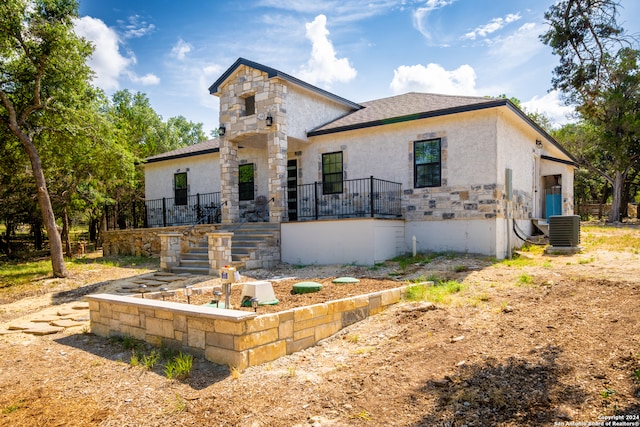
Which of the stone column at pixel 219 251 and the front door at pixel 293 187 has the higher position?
the front door at pixel 293 187

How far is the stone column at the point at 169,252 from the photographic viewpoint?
11.8 m

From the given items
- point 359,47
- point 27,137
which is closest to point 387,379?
point 359,47

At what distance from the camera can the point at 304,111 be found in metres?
14.3

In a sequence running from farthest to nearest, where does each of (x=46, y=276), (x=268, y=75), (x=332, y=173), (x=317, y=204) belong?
(x=332, y=173) < (x=317, y=204) < (x=268, y=75) < (x=46, y=276)

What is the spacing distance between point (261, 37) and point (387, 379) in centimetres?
957

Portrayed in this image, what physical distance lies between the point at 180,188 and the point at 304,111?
802 cm

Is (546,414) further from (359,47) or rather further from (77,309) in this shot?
(359,47)

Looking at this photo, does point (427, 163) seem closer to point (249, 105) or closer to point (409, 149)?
point (409, 149)

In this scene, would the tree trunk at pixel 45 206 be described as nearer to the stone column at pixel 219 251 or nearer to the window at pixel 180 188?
the stone column at pixel 219 251

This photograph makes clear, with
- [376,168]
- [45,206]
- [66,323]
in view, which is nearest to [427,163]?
[376,168]

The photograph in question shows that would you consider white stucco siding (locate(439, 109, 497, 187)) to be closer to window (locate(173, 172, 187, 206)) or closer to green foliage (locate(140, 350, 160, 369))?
green foliage (locate(140, 350, 160, 369))

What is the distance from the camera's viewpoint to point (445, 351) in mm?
4578

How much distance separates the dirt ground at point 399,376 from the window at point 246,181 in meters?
10.1

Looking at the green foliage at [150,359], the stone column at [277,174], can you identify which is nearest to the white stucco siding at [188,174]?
the stone column at [277,174]
